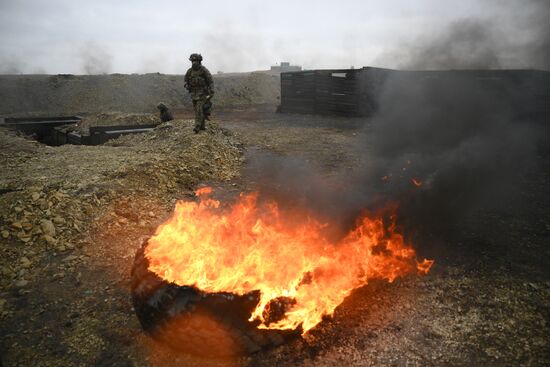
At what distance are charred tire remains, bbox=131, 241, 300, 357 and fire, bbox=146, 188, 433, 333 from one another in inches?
4.1

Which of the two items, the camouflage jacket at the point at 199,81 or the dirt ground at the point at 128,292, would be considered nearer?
the dirt ground at the point at 128,292

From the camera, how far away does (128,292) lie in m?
4.75

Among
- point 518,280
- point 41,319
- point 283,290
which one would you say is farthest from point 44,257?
point 518,280

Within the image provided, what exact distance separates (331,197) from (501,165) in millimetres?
5147

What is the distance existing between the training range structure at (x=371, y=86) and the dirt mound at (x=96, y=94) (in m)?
10.7

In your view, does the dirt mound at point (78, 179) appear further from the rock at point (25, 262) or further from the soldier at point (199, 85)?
the soldier at point (199, 85)

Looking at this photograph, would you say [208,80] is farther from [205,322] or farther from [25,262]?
[205,322]

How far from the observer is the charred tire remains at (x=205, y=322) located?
357cm

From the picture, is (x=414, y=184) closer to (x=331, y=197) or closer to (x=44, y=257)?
(x=331, y=197)

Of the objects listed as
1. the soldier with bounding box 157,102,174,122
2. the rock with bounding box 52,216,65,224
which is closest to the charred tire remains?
the rock with bounding box 52,216,65,224

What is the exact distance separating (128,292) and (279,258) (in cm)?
224

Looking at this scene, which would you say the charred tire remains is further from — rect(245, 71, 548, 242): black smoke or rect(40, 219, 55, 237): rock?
rect(40, 219, 55, 237): rock

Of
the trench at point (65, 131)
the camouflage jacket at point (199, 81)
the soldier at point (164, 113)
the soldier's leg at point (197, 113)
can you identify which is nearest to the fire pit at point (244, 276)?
the soldier's leg at point (197, 113)

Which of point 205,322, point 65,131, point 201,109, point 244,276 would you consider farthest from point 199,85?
point 205,322
